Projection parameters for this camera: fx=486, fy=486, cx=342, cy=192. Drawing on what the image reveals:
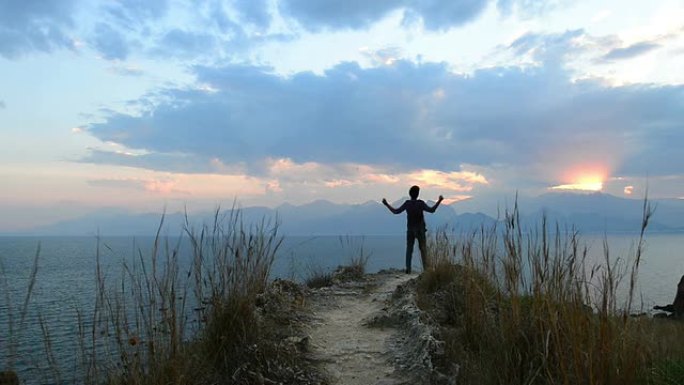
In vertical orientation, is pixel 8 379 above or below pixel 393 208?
below

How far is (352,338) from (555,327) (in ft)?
12.3

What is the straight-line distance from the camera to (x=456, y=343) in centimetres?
561

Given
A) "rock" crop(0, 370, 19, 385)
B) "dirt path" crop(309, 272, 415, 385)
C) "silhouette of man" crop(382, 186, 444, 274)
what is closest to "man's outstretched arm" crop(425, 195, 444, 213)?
"silhouette of man" crop(382, 186, 444, 274)

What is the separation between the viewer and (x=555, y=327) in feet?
11.3

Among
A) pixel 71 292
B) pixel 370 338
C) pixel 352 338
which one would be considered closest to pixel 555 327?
pixel 370 338

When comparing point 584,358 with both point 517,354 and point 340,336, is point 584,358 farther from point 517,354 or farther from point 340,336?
point 340,336

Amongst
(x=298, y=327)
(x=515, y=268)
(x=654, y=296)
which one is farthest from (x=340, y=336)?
(x=654, y=296)

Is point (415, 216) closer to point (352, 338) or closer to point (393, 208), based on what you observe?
point (393, 208)

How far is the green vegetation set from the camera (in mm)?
3305

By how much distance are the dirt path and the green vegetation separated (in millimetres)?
743

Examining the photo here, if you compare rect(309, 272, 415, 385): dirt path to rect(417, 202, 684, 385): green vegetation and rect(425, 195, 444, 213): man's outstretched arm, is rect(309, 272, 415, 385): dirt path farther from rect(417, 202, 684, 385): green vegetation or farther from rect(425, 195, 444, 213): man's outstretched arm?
rect(425, 195, 444, 213): man's outstretched arm

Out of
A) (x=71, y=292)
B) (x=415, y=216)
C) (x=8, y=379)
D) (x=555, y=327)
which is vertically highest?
(x=415, y=216)

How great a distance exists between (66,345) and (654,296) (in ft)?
98.7

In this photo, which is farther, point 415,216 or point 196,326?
point 415,216
